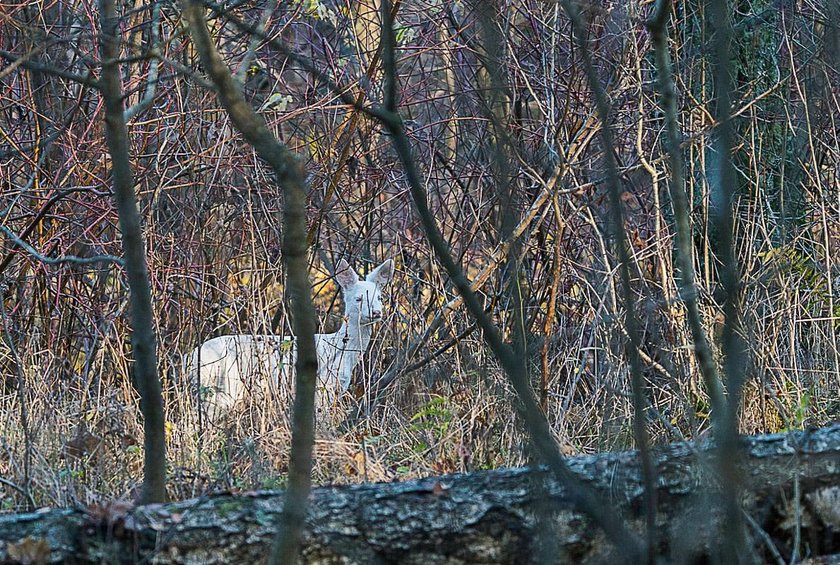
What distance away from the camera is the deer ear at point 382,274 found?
6527 millimetres

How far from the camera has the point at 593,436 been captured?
196 inches

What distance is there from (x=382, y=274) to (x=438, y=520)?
3626 mm

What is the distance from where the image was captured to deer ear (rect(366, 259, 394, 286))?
653 centimetres

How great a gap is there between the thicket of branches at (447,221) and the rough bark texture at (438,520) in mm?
1376

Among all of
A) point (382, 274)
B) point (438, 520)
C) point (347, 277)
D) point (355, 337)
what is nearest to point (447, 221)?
point (382, 274)

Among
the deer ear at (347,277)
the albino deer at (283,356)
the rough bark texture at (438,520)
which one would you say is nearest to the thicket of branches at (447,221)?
the albino deer at (283,356)

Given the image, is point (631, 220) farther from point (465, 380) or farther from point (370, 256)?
point (370, 256)

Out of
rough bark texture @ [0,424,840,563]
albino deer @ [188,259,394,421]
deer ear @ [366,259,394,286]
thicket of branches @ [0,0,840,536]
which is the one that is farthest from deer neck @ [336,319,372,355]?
rough bark texture @ [0,424,840,563]

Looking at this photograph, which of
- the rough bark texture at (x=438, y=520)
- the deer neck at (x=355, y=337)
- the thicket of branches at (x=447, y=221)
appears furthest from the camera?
the deer neck at (x=355, y=337)

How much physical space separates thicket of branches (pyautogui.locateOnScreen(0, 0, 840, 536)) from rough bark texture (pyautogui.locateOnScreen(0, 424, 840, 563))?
54.2 inches

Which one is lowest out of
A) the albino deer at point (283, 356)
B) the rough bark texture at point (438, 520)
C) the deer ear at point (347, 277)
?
the rough bark texture at point (438, 520)

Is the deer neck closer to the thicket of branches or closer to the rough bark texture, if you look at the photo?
the thicket of branches

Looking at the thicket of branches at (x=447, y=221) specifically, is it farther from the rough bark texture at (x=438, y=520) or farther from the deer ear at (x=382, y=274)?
the rough bark texture at (x=438, y=520)

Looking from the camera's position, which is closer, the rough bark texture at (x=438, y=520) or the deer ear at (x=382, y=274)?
the rough bark texture at (x=438, y=520)
